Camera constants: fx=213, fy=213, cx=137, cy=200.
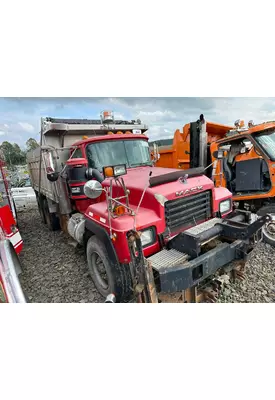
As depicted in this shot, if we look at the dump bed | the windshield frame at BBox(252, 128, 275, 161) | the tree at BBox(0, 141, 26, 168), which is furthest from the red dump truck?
the windshield frame at BBox(252, 128, 275, 161)

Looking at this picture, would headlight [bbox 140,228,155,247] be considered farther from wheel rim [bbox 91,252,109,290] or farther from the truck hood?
wheel rim [bbox 91,252,109,290]

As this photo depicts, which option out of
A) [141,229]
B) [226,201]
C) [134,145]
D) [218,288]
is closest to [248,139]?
[226,201]

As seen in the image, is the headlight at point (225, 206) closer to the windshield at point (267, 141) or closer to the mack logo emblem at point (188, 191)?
the mack logo emblem at point (188, 191)

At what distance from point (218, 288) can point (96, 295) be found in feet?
4.74

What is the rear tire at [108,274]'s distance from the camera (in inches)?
81.8

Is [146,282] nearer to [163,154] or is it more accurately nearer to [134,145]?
[134,145]

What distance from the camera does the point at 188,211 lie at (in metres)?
2.36

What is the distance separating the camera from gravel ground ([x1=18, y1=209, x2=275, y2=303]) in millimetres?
2508

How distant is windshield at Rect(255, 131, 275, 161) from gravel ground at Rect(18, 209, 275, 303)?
5.57 feet

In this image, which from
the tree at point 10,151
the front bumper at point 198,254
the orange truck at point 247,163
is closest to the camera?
the front bumper at point 198,254

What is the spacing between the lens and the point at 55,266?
11.3 ft

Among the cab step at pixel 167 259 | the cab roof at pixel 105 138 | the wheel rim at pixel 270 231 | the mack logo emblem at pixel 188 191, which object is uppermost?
the cab roof at pixel 105 138

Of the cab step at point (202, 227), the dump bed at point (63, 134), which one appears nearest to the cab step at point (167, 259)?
the cab step at point (202, 227)

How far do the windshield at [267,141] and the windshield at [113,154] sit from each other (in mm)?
2342
